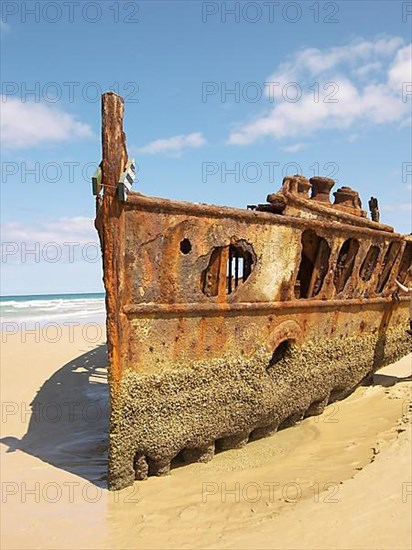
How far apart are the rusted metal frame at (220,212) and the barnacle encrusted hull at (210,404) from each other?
1415 mm

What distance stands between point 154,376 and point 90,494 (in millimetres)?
1280

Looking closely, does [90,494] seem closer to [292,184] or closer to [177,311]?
[177,311]

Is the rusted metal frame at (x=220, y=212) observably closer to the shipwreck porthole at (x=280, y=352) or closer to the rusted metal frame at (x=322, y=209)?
the rusted metal frame at (x=322, y=209)

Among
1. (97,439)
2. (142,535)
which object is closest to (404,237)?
(97,439)

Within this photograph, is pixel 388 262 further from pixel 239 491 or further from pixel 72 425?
pixel 72 425

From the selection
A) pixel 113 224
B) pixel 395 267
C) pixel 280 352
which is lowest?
pixel 280 352

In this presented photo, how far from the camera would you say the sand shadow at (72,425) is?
5.77 meters

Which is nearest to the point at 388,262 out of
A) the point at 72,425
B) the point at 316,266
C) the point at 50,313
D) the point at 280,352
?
the point at 316,266

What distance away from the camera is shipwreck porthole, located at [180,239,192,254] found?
482 centimetres

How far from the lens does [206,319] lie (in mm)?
4961

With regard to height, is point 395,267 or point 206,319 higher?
point 395,267

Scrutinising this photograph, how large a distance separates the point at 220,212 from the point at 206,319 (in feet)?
3.47

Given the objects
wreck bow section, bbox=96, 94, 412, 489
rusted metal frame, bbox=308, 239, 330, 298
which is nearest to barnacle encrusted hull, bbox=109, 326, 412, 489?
wreck bow section, bbox=96, 94, 412, 489

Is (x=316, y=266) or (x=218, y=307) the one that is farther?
(x=316, y=266)
